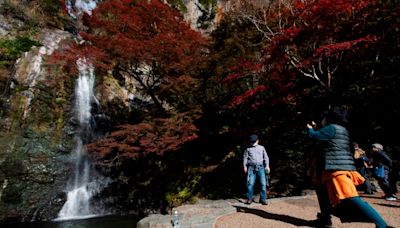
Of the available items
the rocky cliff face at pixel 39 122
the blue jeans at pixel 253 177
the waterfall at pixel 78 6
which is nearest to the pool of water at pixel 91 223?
the rocky cliff face at pixel 39 122

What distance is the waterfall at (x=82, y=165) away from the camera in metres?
11.7

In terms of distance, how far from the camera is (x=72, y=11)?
20734 millimetres

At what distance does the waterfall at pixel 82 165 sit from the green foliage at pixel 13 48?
302 cm

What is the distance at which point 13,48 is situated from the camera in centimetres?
1530

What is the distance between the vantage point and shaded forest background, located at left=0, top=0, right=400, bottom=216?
27.1 feet

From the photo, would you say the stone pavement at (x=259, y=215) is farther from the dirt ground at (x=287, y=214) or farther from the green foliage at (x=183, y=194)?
the green foliage at (x=183, y=194)

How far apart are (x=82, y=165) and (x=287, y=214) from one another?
1072cm

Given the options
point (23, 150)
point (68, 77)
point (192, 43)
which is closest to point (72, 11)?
point (68, 77)

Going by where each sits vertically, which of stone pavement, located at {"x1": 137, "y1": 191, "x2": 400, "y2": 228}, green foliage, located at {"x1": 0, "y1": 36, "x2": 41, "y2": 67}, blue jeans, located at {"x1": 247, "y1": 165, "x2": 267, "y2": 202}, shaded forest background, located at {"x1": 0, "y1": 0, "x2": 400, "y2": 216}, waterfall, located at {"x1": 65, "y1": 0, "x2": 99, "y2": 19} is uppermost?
waterfall, located at {"x1": 65, "y1": 0, "x2": 99, "y2": 19}

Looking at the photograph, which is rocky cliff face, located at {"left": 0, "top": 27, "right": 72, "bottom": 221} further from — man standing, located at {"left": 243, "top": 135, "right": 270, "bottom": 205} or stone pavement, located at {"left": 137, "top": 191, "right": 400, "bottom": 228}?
man standing, located at {"left": 243, "top": 135, "right": 270, "bottom": 205}

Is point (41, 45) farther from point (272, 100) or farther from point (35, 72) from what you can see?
point (272, 100)

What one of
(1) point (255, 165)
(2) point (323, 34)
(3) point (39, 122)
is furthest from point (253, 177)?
(3) point (39, 122)

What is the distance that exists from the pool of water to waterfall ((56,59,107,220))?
0.77 metres

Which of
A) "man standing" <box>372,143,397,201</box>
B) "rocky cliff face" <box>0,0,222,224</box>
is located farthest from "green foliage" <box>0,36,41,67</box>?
"man standing" <box>372,143,397,201</box>
